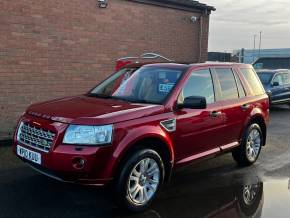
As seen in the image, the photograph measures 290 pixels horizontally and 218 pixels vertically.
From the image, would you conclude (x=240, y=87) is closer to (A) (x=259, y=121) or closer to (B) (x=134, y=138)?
(A) (x=259, y=121)

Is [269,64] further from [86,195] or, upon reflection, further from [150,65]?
[86,195]

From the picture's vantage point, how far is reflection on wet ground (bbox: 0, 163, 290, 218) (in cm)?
482

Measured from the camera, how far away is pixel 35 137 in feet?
16.0

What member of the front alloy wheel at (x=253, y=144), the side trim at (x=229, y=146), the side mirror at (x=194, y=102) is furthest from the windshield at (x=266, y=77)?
the side mirror at (x=194, y=102)

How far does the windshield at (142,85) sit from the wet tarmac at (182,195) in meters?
1.27

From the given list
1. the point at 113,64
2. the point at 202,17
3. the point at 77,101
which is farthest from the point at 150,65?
the point at 202,17

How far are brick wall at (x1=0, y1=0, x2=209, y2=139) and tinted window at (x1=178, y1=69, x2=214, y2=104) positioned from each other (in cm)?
436

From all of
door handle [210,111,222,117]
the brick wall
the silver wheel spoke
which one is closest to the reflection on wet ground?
the silver wheel spoke

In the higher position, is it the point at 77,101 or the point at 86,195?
the point at 77,101

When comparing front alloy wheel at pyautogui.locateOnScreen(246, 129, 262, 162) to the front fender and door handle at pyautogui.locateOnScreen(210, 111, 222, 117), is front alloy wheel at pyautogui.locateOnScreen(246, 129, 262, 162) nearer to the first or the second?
door handle at pyautogui.locateOnScreen(210, 111, 222, 117)

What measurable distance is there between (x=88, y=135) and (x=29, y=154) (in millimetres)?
873

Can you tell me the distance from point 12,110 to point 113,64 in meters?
2.93

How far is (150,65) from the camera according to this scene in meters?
6.11

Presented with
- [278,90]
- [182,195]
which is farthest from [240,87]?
[278,90]
